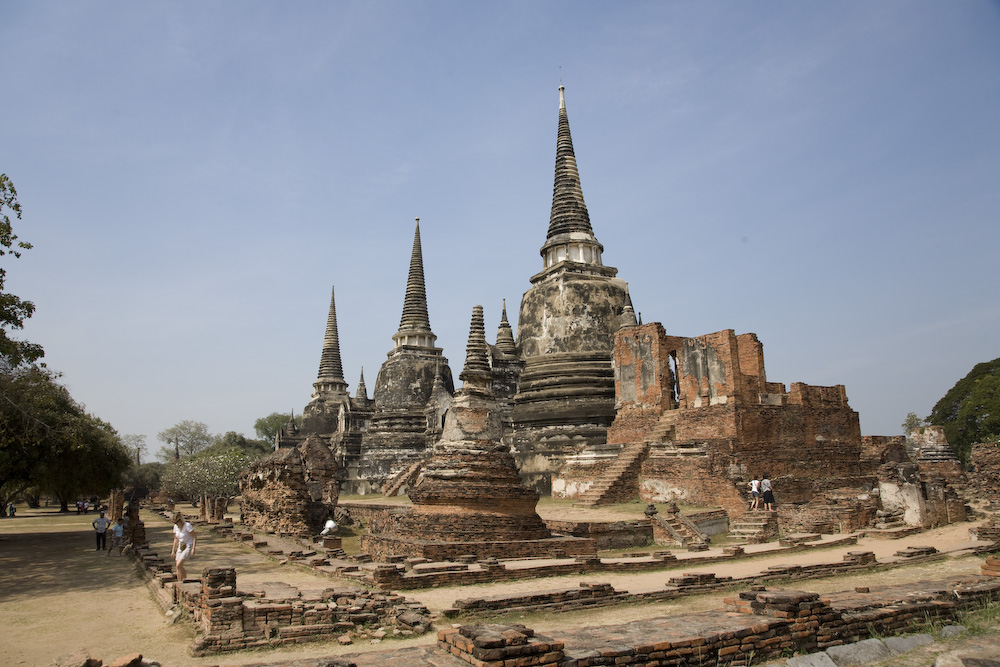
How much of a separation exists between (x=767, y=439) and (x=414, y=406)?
739 inches

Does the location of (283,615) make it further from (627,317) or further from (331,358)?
(331,358)

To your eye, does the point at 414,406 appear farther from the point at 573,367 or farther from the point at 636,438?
the point at 636,438

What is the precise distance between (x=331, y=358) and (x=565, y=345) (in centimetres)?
2690

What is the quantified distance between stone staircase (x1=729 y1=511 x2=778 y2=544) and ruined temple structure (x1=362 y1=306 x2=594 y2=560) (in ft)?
15.0

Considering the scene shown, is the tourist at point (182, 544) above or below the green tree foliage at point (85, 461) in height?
below

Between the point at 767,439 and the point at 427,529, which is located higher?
the point at 767,439

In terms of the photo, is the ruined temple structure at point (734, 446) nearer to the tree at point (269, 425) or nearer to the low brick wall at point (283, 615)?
the low brick wall at point (283, 615)

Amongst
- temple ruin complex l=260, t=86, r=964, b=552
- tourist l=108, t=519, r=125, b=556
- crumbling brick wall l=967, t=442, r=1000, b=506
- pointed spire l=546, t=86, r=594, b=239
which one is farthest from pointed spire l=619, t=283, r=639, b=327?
tourist l=108, t=519, r=125, b=556

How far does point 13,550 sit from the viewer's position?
17.0 meters

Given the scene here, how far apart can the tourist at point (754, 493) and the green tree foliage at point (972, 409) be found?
24868mm

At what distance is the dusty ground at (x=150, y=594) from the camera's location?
23.7ft

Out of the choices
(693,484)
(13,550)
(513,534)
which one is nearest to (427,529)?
(513,534)

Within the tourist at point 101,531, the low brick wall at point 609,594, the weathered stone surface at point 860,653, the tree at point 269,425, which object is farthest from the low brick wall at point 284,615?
the tree at point 269,425

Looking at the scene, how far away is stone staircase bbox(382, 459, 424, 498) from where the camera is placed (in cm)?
2794
